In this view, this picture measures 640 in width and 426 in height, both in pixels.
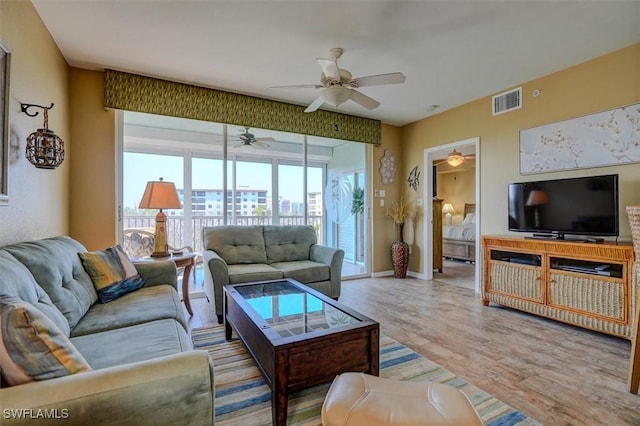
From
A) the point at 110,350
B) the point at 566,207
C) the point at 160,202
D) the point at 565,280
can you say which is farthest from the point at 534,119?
the point at 110,350

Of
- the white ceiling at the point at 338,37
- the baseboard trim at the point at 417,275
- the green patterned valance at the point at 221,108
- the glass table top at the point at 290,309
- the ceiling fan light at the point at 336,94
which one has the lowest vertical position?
the baseboard trim at the point at 417,275

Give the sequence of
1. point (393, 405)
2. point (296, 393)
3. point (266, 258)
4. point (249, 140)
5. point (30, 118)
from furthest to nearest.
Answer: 1. point (249, 140)
2. point (266, 258)
3. point (30, 118)
4. point (296, 393)
5. point (393, 405)

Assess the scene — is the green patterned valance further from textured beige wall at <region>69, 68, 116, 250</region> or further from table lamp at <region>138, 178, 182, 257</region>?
table lamp at <region>138, 178, 182, 257</region>

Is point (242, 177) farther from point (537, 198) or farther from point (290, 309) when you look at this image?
point (537, 198)

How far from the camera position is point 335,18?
2.38 meters

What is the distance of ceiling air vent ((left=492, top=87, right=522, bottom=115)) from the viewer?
3.65m

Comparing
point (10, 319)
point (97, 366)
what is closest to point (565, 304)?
point (97, 366)

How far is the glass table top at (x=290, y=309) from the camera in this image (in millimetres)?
1859

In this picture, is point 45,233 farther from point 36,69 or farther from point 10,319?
point 10,319

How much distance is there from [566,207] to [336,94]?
2.48 meters

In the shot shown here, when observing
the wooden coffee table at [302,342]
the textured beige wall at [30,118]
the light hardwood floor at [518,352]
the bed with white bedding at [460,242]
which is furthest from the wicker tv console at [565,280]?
the textured beige wall at [30,118]

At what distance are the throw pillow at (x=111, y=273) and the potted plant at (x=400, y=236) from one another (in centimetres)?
370

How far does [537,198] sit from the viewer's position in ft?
10.5

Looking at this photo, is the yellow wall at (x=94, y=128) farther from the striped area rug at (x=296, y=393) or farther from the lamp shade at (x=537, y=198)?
the striped area rug at (x=296, y=393)
